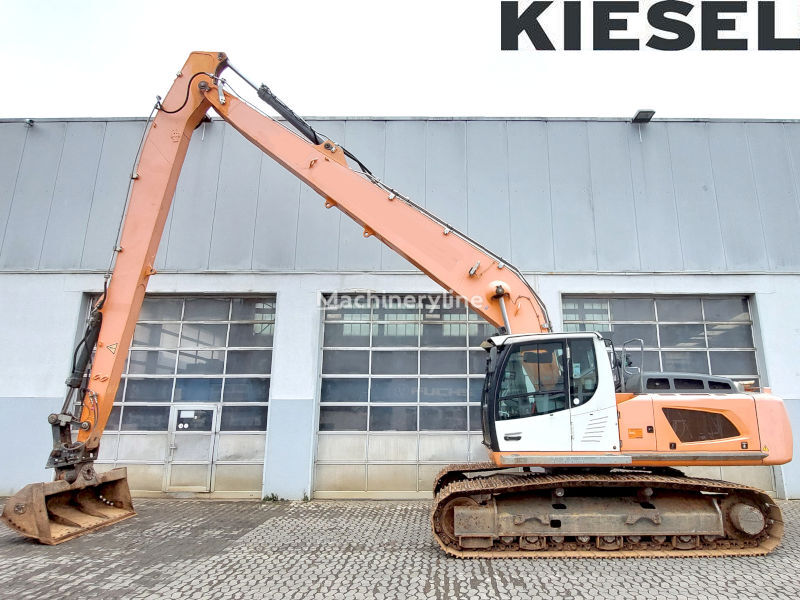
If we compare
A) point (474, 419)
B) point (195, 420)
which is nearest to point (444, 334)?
point (474, 419)

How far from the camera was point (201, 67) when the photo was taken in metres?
7.37

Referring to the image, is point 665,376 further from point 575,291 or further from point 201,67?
point 201,67

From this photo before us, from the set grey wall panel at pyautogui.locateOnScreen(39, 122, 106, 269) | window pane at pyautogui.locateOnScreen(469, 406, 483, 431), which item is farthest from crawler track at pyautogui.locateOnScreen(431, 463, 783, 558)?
grey wall panel at pyautogui.locateOnScreen(39, 122, 106, 269)

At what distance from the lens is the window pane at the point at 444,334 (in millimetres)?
10172

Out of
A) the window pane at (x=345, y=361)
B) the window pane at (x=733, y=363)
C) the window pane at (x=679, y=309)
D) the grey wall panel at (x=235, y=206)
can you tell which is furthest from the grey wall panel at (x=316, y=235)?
the window pane at (x=733, y=363)

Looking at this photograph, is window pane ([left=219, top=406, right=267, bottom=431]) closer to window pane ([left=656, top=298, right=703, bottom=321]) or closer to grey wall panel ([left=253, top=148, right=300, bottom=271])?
grey wall panel ([left=253, top=148, right=300, bottom=271])

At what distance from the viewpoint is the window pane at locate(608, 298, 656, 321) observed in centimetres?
1019

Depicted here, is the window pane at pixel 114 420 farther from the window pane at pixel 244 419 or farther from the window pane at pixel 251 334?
the window pane at pixel 251 334

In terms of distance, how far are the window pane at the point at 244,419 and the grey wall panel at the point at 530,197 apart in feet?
20.9

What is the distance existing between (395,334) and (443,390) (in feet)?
5.22

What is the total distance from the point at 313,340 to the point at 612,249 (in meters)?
6.83

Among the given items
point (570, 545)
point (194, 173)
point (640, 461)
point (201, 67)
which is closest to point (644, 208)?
point (640, 461)

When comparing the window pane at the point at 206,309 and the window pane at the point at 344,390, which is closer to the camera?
the window pane at the point at 344,390

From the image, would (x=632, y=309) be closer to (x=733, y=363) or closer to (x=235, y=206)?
(x=733, y=363)
